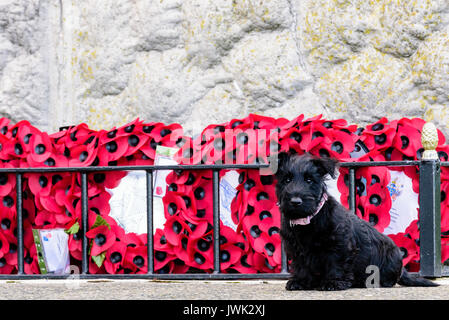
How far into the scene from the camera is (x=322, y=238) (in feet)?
16.2

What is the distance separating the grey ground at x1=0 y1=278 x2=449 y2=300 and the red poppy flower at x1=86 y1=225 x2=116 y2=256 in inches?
9.4

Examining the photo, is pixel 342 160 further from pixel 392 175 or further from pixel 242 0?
pixel 242 0

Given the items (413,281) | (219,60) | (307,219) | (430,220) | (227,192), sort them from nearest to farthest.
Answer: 1. (307,219)
2. (413,281)
3. (430,220)
4. (227,192)
5. (219,60)

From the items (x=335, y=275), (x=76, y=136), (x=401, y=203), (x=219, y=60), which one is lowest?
(x=335, y=275)

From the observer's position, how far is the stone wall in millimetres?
6574

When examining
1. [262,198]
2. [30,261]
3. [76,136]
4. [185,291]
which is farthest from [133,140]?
[185,291]

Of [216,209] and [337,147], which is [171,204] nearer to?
[216,209]

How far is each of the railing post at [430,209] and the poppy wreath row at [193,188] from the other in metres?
0.20

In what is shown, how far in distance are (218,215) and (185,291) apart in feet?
2.41

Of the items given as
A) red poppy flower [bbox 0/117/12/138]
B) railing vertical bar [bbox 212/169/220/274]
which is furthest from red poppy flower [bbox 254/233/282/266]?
red poppy flower [bbox 0/117/12/138]

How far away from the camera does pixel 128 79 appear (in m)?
7.13

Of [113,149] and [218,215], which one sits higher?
[113,149]

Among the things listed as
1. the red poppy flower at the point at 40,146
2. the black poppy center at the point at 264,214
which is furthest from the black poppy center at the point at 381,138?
the red poppy flower at the point at 40,146

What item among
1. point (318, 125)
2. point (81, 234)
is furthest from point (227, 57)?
point (81, 234)
